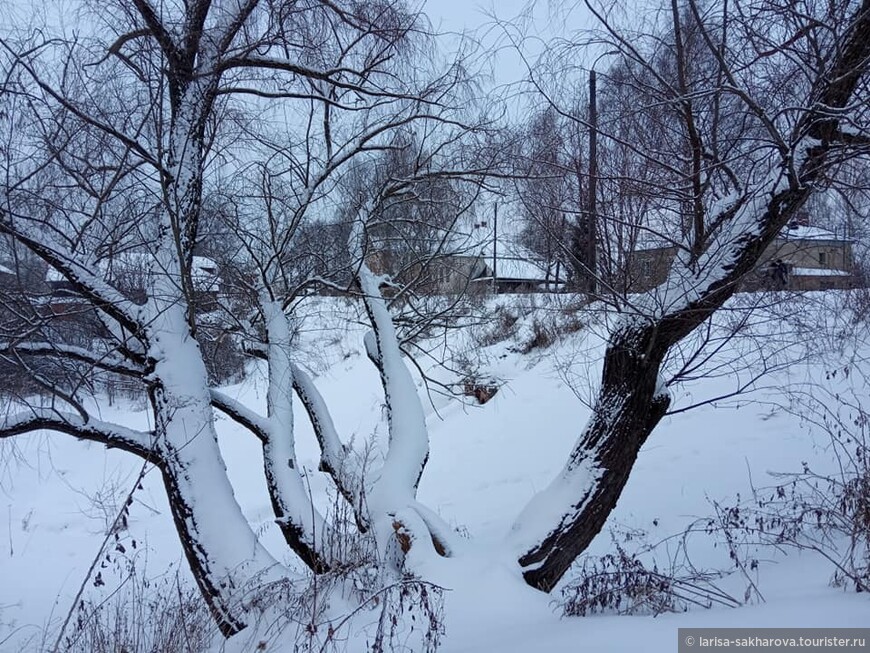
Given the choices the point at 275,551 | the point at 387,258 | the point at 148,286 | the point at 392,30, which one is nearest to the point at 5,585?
the point at 275,551

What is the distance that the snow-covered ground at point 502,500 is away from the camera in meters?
2.33

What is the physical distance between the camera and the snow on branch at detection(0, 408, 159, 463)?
11.3 feet

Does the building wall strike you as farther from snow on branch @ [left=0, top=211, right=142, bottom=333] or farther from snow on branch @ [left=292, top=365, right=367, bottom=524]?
snow on branch @ [left=0, top=211, right=142, bottom=333]

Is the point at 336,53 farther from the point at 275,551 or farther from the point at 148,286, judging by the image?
the point at 275,551

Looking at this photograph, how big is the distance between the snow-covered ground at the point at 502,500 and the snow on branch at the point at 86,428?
2.07 feet

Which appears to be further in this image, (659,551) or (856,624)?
(659,551)

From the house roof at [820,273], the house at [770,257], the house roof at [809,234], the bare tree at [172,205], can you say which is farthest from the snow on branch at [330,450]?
the house roof at [820,273]

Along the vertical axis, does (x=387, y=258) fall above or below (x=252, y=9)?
below

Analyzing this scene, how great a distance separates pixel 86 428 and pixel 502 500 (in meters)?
4.74

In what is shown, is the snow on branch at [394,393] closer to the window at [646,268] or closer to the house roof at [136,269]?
the house roof at [136,269]

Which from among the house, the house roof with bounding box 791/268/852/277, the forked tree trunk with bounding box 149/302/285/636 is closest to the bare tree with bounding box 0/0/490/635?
the forked tree trunk with bounding box 149/302/285/636

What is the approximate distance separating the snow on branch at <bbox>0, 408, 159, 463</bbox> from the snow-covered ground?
63 centimetres

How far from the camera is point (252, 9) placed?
350cm

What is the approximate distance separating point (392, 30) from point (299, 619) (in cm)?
380
